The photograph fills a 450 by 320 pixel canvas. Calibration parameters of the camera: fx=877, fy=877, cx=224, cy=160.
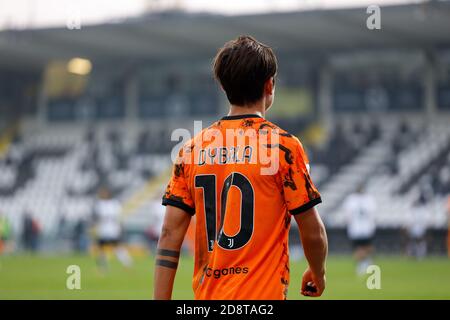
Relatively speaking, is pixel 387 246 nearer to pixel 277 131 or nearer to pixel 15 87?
pixel 15 87

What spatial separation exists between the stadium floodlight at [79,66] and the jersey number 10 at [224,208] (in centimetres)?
4232

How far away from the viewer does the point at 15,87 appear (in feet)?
163

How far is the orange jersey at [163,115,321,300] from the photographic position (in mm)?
4238

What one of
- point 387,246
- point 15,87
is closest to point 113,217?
point 387,246

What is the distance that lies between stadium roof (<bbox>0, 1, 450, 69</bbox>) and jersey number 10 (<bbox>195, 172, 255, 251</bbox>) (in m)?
31.2

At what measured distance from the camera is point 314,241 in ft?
14.1

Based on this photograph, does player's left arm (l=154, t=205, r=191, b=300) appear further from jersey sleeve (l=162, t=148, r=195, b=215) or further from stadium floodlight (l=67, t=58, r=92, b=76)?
stadium floodlight (l=67, t=58, r=92, b=76)

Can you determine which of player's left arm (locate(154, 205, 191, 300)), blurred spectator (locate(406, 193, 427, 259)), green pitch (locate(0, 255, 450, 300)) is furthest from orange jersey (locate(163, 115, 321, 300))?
blurred spectator (locate(406, 193, 427, 259))

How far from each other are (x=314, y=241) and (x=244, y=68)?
91 centimetres

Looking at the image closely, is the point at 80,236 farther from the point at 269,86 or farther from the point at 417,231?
the point at 269,86

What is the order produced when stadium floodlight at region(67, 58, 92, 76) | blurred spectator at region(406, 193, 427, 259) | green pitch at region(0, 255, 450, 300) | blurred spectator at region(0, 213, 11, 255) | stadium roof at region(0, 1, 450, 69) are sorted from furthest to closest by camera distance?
stadium floodlight at region(67, 58, 92, 76), blurred spectator at region(0, 213, 11, 255), stadium roof at region(0, 1, 450, 69), blurred spectator at region(406, 193, 427, 259), green pitch at region(0, 255, 450, 300)

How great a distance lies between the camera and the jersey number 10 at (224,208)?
4281mm

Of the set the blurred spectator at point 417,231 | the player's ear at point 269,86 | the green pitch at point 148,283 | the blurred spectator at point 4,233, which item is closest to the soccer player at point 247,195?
the player's ear at point 269,86

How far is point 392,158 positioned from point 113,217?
18.2 m
